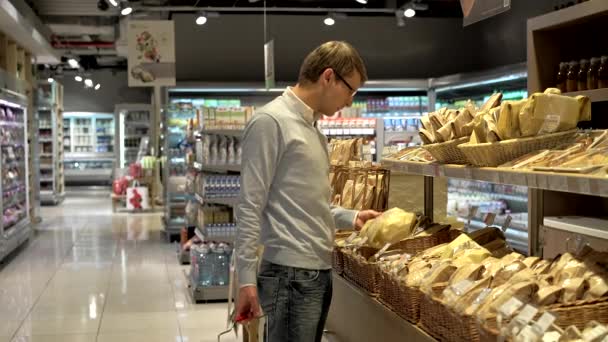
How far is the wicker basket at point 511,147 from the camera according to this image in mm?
2514

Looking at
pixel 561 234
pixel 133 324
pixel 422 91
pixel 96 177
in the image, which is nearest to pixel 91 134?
pixel 96 177

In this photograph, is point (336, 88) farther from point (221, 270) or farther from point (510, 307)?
point (221, 270)

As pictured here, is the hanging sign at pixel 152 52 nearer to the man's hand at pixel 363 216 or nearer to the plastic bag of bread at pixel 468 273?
the man's hand at pixel 363 216

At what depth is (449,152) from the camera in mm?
2949

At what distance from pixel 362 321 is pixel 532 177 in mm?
1419

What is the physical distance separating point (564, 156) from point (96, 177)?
→ 2361 centimetres

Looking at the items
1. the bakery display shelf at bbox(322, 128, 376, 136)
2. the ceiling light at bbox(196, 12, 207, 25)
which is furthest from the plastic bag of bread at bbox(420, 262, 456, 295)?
the ceiling light at bbox(196, 12, 207, 25)

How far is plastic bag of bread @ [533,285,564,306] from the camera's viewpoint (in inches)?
84.7

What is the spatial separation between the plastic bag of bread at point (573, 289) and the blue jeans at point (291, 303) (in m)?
0.89

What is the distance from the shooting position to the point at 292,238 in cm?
269

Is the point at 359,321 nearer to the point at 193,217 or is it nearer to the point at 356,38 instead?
the point at 193,217

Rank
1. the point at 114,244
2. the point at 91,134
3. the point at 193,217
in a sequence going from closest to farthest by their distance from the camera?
the point at 193,217, the point at 114,244, the point at 91,134

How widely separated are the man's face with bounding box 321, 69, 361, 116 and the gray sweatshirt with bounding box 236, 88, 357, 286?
0.07 m

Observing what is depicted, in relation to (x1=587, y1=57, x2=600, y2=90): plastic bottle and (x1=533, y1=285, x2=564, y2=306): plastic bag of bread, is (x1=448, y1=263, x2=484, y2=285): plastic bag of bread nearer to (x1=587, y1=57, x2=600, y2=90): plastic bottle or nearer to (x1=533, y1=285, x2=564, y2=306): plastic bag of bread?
(x1=533, y1=285, x2=564, y2=306): plastic bag of bread
